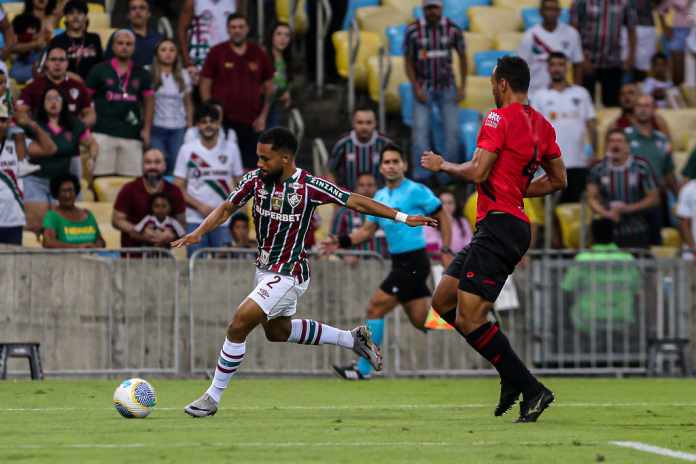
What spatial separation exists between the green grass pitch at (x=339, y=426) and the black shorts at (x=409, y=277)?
1.16 meters

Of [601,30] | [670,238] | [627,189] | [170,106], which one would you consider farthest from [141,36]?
[670,238]

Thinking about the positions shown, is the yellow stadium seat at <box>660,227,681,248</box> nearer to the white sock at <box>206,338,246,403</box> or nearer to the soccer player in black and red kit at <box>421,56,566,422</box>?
the soccer player in black and red kit at <box>421,56,566,422</box>

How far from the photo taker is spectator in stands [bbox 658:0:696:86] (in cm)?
2256

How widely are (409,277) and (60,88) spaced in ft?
15.5

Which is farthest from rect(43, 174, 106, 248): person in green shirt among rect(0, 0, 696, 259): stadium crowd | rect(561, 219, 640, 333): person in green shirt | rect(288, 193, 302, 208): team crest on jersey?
rect(288, 193, 302, 208): team crest on jersey

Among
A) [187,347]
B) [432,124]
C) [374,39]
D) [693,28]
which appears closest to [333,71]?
[374,39]

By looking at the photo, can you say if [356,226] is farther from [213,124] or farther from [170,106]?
[170,106]

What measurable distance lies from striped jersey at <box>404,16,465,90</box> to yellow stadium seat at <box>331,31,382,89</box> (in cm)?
181

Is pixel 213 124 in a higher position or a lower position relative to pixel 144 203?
higher

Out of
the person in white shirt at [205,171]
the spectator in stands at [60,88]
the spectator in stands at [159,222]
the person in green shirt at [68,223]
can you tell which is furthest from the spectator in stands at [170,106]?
the person in green shirt at [68,223]

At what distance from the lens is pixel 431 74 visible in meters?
19.3

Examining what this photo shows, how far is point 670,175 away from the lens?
19.7 metres

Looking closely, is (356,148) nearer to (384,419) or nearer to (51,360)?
(51,360)

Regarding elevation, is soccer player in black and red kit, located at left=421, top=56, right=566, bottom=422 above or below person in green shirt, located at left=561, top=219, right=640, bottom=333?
above
